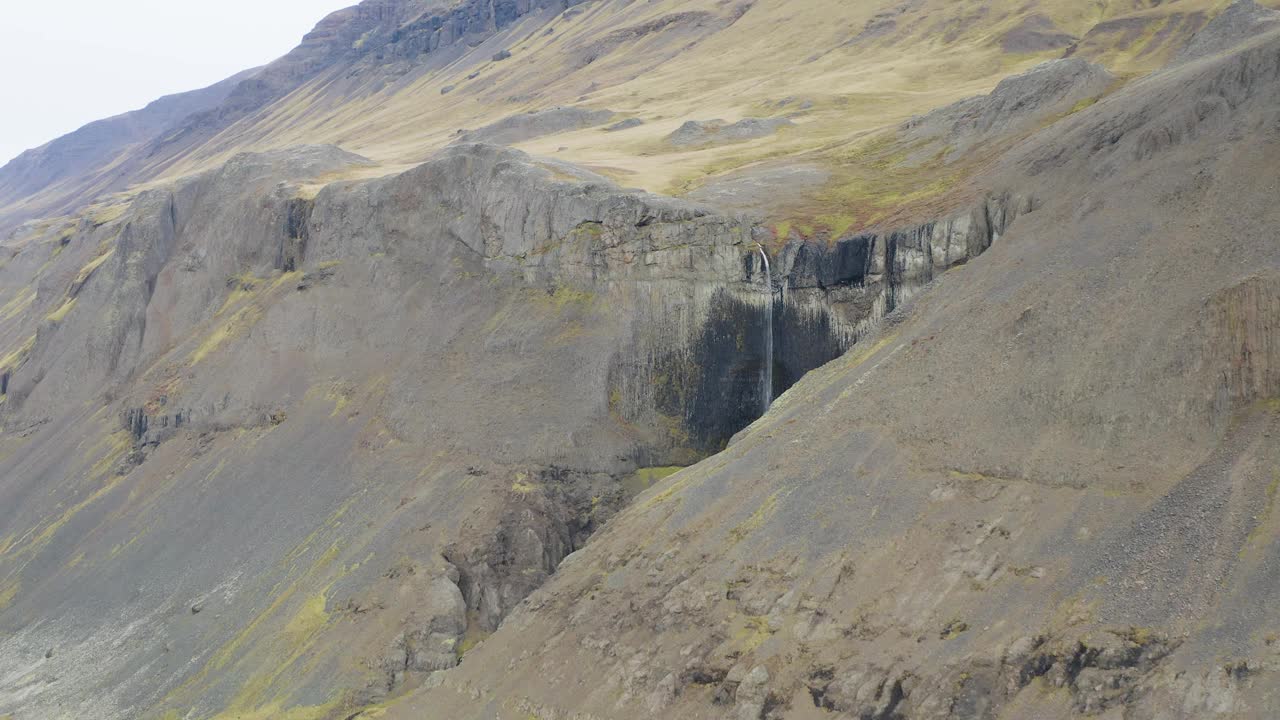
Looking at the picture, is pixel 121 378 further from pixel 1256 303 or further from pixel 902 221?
pixel 1256 303

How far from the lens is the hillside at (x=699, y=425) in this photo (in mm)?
26562

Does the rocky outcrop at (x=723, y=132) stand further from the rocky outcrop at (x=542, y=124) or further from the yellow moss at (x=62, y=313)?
the yellow moss at (x=62, y=313)

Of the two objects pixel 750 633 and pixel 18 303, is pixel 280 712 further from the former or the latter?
pixel 18 303

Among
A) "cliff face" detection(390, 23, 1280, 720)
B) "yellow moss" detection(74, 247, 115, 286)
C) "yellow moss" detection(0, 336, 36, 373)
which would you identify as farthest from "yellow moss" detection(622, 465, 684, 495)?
"yellow moss" detection(0, 336, 36, 373)

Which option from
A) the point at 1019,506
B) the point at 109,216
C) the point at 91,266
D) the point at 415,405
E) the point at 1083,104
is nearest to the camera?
the point at 1019,506

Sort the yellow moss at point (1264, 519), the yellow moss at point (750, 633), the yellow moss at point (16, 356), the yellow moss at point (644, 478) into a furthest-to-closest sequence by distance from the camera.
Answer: the yellow moss at point (16, 356)
the yellow moss at point (644, 478)
the yellow moss at point (750, 633)
the yellow moss at point (1264, 519)

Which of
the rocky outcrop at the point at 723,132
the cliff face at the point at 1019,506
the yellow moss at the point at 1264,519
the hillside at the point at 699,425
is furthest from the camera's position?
the rocky outcrop at the point at 723,132

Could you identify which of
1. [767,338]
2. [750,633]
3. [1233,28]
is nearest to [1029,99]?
[1233,28]

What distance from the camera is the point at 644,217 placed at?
52.1m

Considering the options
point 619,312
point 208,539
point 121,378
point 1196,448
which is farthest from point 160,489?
point 1196,448

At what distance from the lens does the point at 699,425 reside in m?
49.4

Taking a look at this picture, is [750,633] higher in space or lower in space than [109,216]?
lower

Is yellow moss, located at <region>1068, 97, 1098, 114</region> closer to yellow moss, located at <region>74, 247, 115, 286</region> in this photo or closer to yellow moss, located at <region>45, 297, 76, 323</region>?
yellow moss, located at <region>74, 247, 115, 286</region>

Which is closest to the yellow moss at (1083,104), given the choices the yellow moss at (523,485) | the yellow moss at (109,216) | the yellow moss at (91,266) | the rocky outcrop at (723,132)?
the yellow moss at (523,485)
